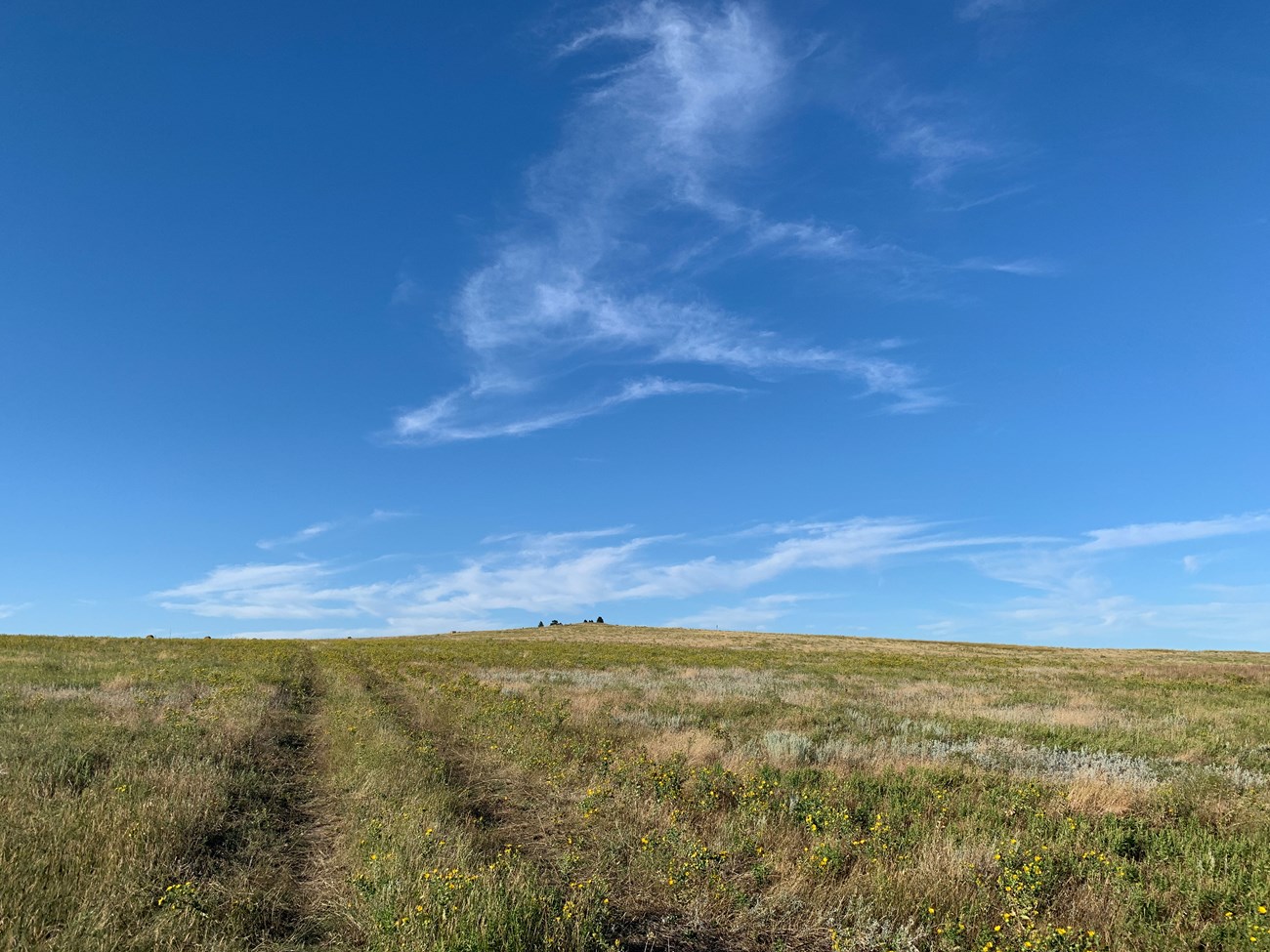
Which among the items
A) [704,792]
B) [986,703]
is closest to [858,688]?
[986,703]

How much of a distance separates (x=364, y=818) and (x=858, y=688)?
2388 cm

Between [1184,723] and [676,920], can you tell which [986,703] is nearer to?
[1184,723]

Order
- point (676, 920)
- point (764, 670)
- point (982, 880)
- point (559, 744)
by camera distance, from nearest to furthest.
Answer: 1. point (676, 920)
2. point (982, 880)
3. point (559, 744)
4. point (764, 670)

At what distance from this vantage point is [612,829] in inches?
344

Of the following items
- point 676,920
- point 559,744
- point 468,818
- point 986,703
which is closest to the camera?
point 676,920

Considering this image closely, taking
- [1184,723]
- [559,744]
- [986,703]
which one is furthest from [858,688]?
[559,744]

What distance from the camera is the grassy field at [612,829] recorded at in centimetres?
608

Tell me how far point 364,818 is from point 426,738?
18.4 feet

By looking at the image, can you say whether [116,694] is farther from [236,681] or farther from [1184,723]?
[1184,723]

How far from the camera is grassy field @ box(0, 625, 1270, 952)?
6078mm

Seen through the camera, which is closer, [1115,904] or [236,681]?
[1115,904]

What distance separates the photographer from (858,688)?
28.5 metres

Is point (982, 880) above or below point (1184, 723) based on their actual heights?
above

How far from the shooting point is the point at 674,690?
1016 inches
